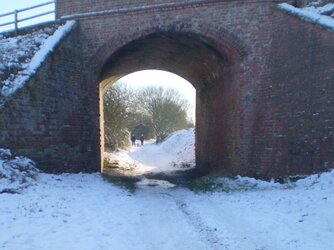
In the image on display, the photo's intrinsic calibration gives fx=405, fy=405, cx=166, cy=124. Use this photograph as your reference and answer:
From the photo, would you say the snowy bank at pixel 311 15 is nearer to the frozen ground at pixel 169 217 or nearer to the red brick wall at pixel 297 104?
the red brick wall at pixel 297 104

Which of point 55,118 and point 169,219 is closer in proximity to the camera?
point 169,219

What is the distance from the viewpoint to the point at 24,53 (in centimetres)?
1272

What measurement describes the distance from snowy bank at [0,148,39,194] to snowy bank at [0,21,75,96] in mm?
1807

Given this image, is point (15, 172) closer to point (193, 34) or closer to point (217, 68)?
point (193, 34)

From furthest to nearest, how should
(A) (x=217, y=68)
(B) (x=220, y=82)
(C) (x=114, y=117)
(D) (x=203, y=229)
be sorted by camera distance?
(C) (x=114, y=117)
(B) (x=220, y=82)
(A) (x=217, y=68)
(D) (x=203, y=229)

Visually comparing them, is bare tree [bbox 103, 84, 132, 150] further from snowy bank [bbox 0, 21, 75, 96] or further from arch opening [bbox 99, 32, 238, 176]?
snowy bank [bbox 0, 21, 75, 96]

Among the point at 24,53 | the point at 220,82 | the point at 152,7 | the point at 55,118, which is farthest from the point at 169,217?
the point at 220,82

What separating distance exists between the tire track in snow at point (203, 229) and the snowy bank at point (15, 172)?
12.5ft

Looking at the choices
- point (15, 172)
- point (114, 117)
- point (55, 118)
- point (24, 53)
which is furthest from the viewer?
point (114, 117)

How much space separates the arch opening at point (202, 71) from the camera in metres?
13.8

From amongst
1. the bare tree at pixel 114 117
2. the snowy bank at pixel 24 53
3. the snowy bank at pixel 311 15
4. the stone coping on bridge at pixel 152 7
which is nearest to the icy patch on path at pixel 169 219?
the snowy bank at pixel 24 53

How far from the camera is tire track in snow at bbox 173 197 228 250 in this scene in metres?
6.39

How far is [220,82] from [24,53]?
22.9 feet

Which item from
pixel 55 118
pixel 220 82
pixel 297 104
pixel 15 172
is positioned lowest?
pixel 15 172
